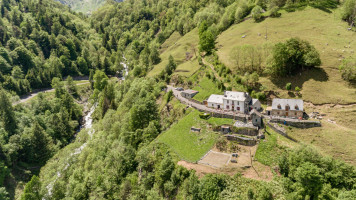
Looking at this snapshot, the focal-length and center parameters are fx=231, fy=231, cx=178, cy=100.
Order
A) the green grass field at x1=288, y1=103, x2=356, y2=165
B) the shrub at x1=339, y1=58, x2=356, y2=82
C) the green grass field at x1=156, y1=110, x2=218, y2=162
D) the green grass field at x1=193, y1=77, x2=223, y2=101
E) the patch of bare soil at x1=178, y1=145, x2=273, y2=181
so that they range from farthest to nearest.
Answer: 1. the green grass field at x1=193, y1=77, x2=223, y2=101
2. the shrub at x1=339, y1=58, x2=356, y2=82
3. the green grass field at x1=156, y1=110, x2=218, y2=162
4. the green grass field at x1=288, y1=103, x2=356, y2=165
5. the patch of bare soil at x1=178, y1=145, x2=273, y2=181

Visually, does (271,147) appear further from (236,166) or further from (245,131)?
(236,166)

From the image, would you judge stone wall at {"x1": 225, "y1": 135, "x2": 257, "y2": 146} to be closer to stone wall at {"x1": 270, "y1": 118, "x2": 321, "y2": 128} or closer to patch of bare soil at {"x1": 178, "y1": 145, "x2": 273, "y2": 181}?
patch of bare soil at {"x1": 178, "y1": 145, "x2": 273, "y2": 181}

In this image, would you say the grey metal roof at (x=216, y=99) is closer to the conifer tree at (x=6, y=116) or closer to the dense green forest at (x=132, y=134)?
the dense green forest at (x=132, y=134)

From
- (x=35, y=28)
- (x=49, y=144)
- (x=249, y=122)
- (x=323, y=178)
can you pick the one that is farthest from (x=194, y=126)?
(x=35, y=28)

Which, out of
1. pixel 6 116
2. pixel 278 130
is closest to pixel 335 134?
pixel 278 130

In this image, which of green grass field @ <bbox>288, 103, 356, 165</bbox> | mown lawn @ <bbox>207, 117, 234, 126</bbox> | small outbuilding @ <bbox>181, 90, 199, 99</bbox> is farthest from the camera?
small outbuilding @ <bbox>181, 90, 199, 99</bbox>

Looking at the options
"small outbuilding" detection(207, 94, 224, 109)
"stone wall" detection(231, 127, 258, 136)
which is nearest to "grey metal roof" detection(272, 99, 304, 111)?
"stone wall" detection(231, 127, 258, 136)
